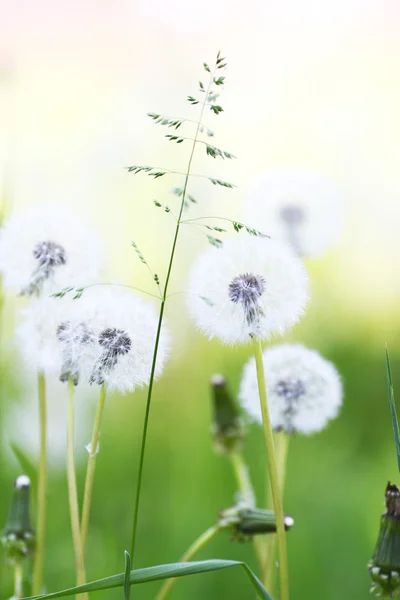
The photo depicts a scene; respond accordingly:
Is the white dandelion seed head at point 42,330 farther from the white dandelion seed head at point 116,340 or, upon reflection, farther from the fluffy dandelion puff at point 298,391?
the fluffy dandelion puff at point 298,391

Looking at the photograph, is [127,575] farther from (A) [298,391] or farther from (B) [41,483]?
(A) [298,391]

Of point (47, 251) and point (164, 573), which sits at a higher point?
point (47, 251)

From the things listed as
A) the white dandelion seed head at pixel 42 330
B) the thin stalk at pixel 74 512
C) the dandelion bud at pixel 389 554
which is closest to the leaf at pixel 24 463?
the white dandelion seed head at pixel 42 330

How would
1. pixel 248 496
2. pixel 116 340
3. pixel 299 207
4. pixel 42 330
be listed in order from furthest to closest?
Result: pixel 299 207
pixel 248 496
pixel 42 330
pixel 116 340

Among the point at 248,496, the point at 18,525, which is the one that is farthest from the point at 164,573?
the point at 248,496

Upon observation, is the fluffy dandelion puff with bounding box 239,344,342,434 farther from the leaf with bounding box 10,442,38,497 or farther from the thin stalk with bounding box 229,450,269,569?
the leaf with bounding box 10,442,38,497

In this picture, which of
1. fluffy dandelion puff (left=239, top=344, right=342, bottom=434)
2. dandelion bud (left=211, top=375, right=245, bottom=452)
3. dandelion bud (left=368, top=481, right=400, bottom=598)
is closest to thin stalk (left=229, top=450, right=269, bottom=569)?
dandelion bud (left=211, top=375, right=245, bottom=452)
